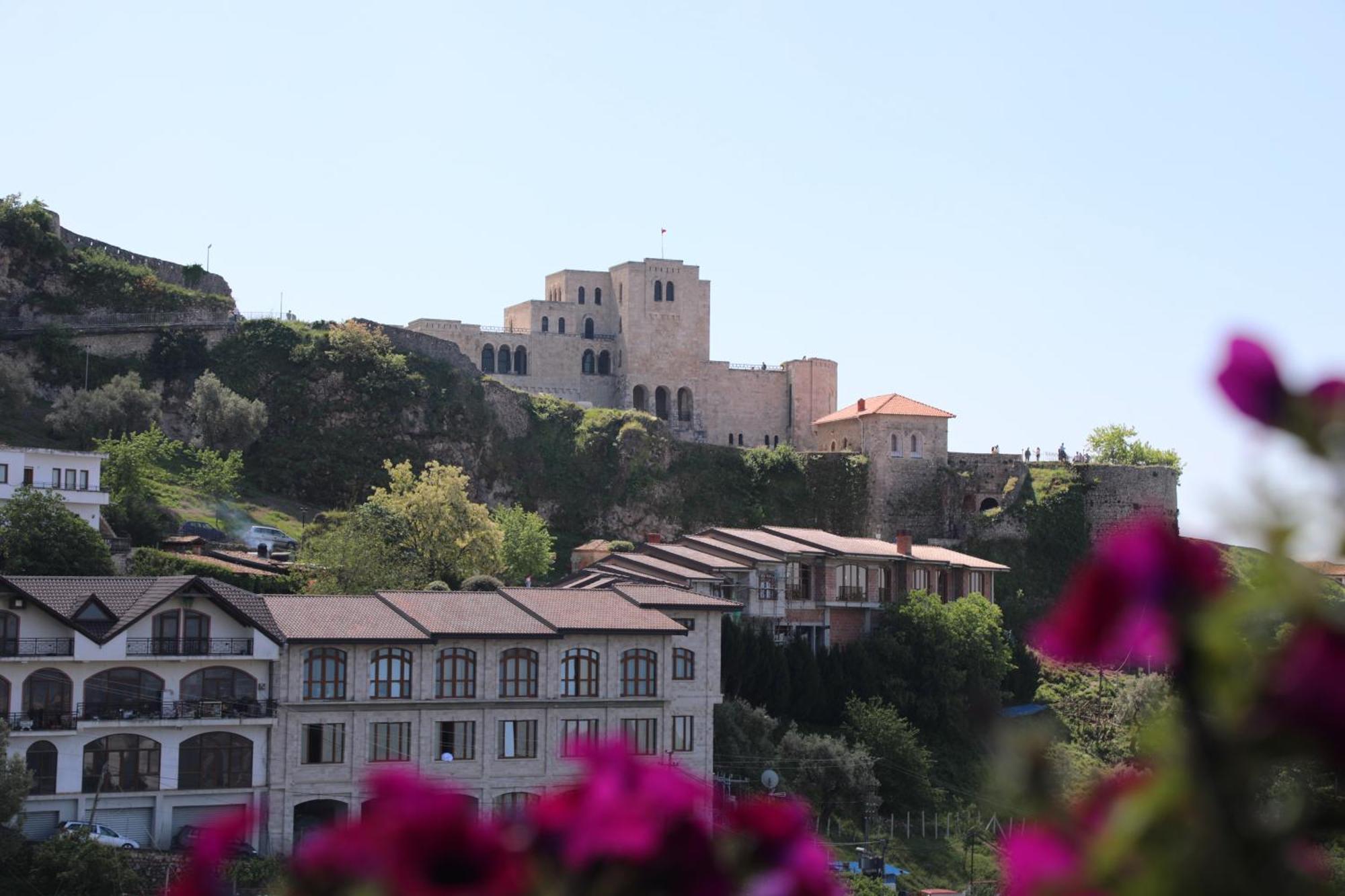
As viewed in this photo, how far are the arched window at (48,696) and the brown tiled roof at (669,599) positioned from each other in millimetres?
15578

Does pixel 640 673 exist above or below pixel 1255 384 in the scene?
below

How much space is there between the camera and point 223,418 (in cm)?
7650

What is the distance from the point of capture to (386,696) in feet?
146

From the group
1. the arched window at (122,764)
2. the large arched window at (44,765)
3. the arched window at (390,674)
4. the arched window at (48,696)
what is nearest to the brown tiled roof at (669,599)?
the arched window at (390,674)

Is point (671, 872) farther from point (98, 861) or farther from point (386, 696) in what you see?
point (386, 696)

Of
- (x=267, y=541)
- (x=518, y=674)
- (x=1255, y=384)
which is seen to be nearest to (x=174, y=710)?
(x=518, y=674)

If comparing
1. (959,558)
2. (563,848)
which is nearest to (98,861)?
(563,848)

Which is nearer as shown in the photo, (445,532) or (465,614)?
(465,614)

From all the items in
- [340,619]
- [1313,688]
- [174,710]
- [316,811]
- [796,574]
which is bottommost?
[316,811]

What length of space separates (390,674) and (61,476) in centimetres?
2059

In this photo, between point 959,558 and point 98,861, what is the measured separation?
1782 inches

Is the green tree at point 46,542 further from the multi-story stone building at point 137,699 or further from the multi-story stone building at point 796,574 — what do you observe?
the multi-story stone building at point 796,574

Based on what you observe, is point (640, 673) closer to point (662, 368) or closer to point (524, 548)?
point (524, 548)

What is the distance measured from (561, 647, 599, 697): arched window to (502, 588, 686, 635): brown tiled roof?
79 centimetres
